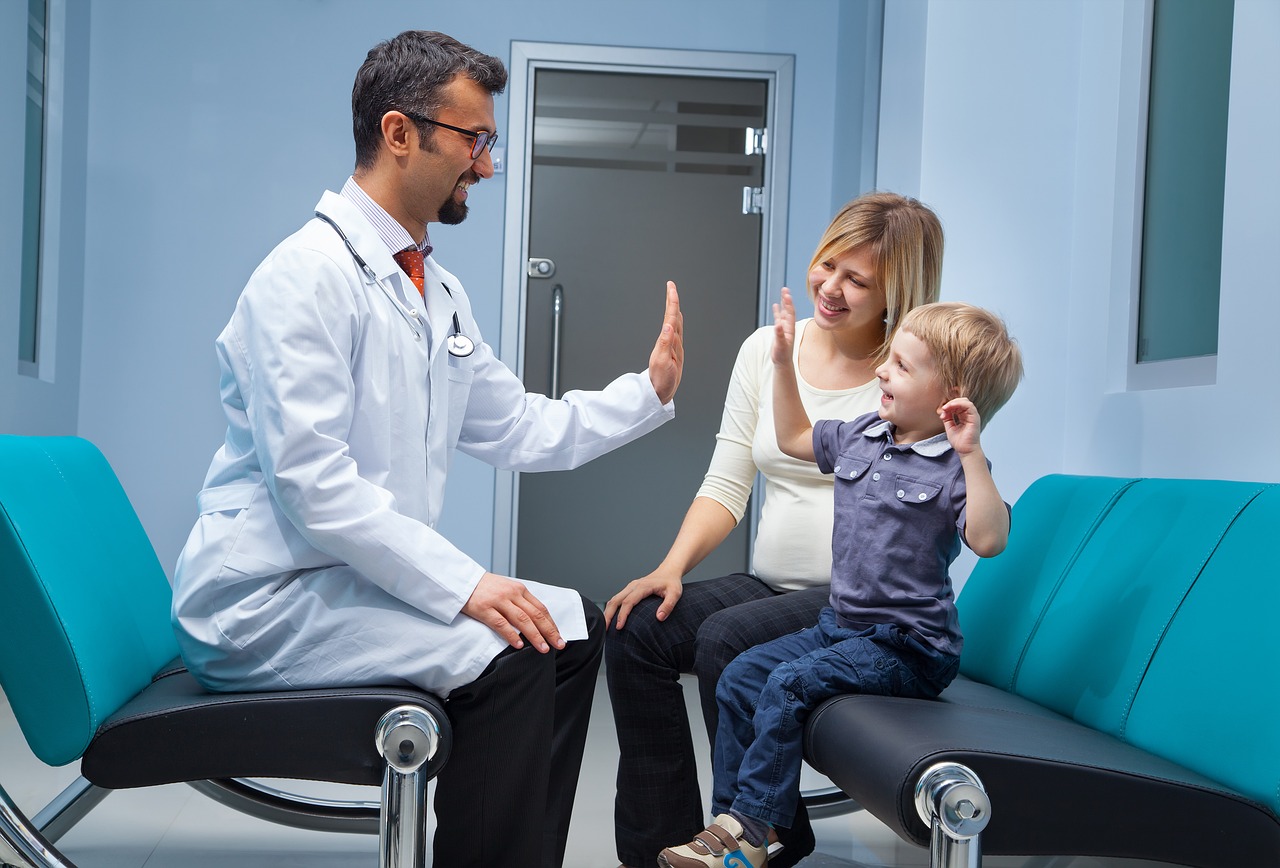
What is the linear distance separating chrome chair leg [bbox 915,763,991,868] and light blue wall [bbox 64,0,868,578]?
303 cm

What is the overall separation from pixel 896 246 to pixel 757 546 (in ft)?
1.97

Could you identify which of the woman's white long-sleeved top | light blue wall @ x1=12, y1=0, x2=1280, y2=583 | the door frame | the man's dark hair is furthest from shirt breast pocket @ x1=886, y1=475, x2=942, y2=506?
the door frame

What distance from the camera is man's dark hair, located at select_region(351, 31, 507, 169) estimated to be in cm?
167

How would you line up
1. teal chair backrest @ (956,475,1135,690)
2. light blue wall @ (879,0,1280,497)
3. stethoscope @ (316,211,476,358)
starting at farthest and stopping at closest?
light blue wall @ (879,0,1280,497)
teal chair backrest @ (956,475,1135,690)
stethoscope @ (316,211,476,358)

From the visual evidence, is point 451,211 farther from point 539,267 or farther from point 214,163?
point 214,163

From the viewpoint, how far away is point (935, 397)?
1662 millimetres

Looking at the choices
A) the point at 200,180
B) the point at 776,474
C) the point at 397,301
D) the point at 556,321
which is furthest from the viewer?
the point at 556,321

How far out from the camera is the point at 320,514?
55.1 inches

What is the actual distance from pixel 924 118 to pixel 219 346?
1889 millimetres

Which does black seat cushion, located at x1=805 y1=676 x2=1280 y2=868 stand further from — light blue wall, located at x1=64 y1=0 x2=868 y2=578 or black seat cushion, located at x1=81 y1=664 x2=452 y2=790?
light blue wall, located at x1=64 y1=0 x2=868 y2=578

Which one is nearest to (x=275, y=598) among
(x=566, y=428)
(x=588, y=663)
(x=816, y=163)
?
(x=588, y=663)

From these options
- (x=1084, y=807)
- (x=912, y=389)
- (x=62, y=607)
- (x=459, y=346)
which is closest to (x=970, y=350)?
(x=912, y=389)

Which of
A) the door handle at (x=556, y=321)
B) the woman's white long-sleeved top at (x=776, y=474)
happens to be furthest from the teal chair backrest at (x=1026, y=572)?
the door handle at (x=556, y=321)

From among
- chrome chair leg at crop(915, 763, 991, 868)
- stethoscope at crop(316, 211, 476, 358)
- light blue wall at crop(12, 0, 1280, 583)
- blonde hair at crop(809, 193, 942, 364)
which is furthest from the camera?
light blue wall at crop(12, 0, 1280, 583)
